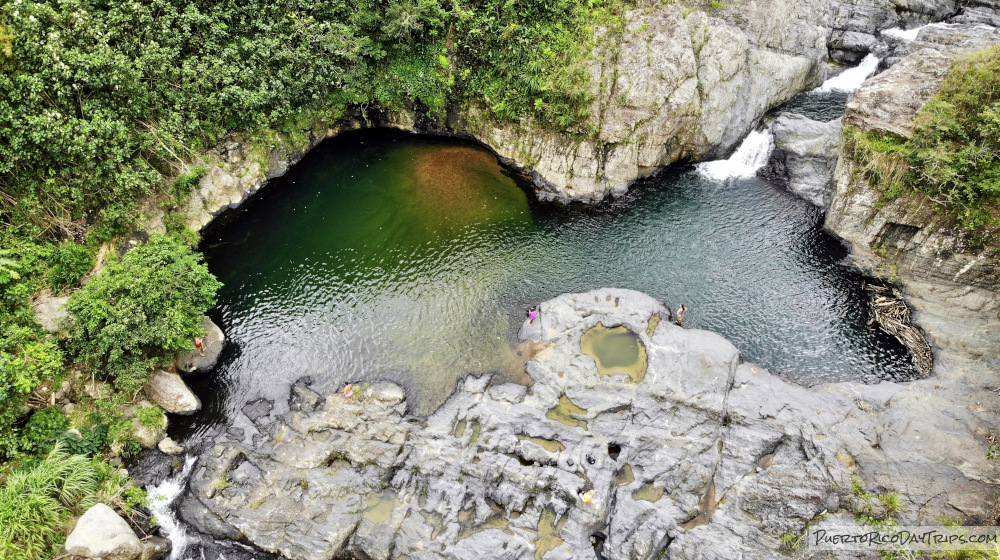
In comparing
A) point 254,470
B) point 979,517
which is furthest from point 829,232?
point 254,470

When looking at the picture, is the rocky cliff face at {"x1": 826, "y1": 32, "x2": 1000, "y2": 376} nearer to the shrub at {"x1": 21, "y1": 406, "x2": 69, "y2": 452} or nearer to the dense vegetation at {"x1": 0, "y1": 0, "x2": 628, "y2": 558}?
the dense vegetation at {"x1": 0, "y1": 0, "x2": 628, "y2": 558}

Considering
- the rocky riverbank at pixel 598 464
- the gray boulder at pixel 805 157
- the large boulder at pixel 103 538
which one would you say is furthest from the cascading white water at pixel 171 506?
the gray boulder at pixel 805 157

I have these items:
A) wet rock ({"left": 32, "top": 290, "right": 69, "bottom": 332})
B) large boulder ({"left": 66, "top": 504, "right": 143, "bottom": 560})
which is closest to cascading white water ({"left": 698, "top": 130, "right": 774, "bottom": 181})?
large boulder ({"left": 66, "top": 504, "right": 143, "bottom": 560})

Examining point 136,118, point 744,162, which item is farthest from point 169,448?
point 744,162

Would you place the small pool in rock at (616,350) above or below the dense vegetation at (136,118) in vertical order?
below

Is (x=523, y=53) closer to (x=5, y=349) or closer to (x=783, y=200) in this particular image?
(x=783, y=200)

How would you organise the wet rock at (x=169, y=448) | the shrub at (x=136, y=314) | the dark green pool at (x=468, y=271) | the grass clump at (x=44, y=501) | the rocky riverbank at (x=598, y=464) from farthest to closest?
the dark green pool at (x=468, y=271), the wet rock at (x=169, y=448), the shrub at (x=136, y=314), the rocky riverbank at (x=598, y=464), the grass clump at (x=44, y=501)

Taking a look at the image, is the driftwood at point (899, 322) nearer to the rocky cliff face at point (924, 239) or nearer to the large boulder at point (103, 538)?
the rocky cliff face at point (924, 239)
